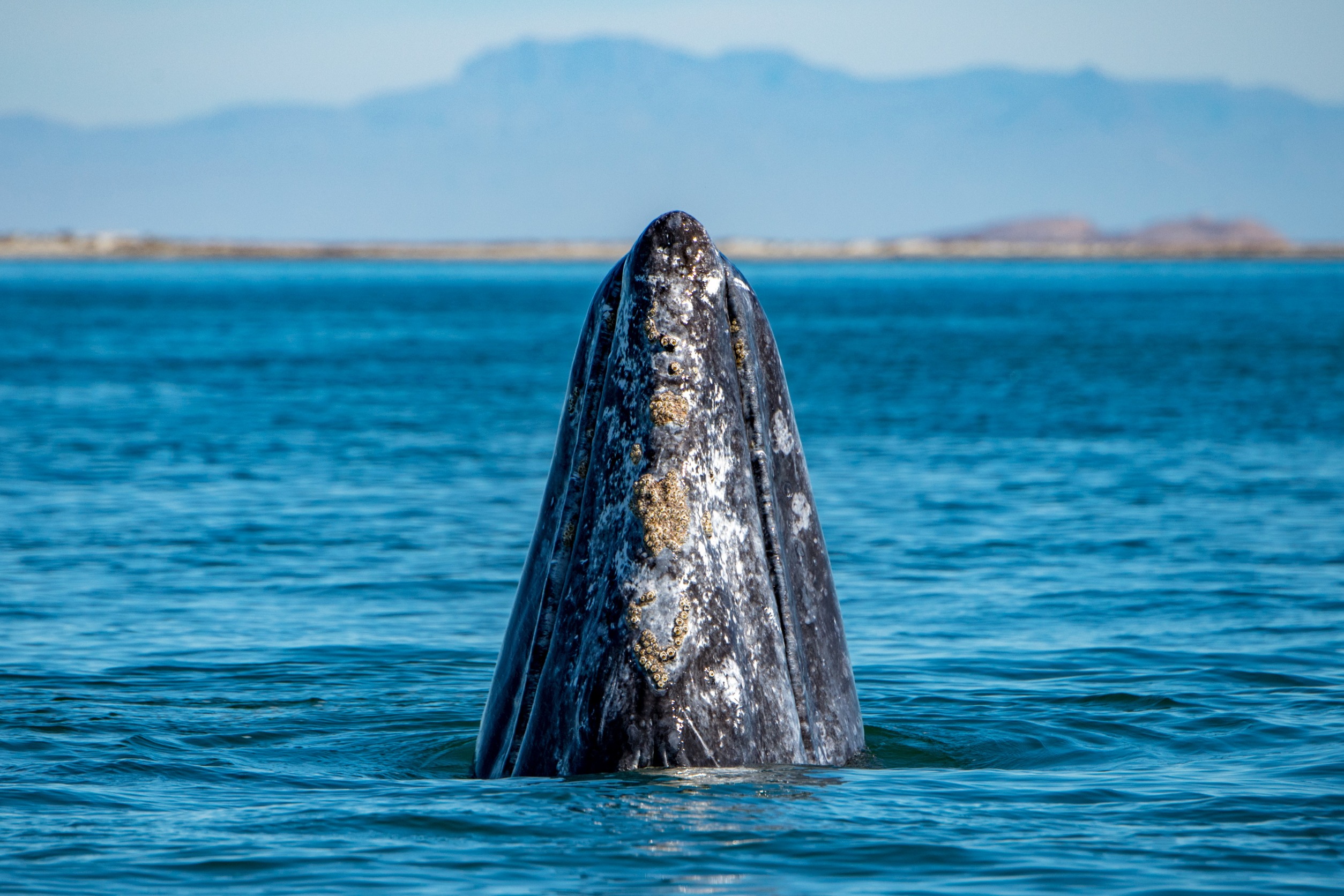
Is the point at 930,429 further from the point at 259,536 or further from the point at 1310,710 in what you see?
the point at 1310,710

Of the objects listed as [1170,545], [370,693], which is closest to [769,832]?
[370,693]

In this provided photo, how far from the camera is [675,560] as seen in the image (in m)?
4.73

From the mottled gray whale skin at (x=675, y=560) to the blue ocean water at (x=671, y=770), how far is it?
186mm

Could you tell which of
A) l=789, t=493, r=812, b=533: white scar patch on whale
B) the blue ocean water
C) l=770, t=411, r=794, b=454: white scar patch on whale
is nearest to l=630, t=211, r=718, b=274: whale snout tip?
l=770, t=411, r=794, b=454: white scar patch on whale

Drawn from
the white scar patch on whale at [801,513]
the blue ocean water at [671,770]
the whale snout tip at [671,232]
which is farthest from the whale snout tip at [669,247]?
the blue ocean water at [671,770]

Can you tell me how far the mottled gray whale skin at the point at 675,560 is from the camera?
4.66m

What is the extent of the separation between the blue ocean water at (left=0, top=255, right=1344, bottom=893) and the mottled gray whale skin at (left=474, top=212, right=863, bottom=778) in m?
0.19

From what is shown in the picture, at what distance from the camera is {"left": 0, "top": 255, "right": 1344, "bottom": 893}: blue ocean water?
5020 mm

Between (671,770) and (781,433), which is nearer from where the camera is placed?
(671,770)

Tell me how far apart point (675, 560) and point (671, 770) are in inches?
23.5

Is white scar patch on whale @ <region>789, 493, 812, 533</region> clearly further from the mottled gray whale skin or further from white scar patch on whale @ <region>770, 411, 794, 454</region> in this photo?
white scar patch on whale @ <region>770, 411, 794, 454</region>

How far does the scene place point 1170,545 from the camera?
12.7 m

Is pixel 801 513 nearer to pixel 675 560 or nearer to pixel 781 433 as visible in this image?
pixel 781 433

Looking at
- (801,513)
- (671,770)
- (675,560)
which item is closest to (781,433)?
(801,513)
